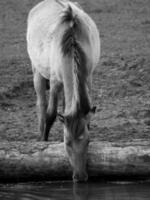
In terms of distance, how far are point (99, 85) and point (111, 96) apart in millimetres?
474

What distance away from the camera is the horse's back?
7.85m

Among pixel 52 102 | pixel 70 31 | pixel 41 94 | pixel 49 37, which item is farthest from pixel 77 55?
pixel 41 94

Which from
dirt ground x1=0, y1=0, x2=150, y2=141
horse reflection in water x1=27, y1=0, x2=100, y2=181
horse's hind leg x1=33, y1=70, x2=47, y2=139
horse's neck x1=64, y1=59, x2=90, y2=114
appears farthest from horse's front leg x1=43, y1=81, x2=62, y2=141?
horse's neck x1=64, y1=59, x2=90, y2=114

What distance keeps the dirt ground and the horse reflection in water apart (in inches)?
30.0

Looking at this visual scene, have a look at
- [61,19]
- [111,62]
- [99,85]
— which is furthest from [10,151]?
[111,62]

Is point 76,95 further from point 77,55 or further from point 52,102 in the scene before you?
point 52,102

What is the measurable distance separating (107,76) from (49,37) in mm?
2719

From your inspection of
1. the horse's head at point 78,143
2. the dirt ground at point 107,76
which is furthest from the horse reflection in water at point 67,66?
the dirt ground at point 107,76

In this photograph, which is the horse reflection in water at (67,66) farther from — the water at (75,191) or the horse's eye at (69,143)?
the water at (75,191)

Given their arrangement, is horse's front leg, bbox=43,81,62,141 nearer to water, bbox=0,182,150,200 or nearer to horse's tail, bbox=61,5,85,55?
horse's tail, bbox=61,5,85,55

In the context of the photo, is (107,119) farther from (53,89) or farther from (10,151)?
(10,151)

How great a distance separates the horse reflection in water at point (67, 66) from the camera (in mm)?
6898

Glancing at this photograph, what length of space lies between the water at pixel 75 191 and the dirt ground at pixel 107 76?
1520 millimetres

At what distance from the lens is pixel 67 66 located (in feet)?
24.0
